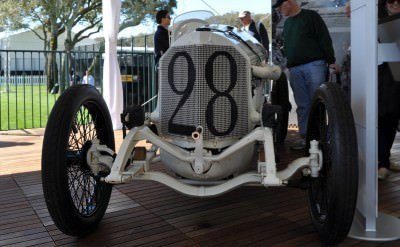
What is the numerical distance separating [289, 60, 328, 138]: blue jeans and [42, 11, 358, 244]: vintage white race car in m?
1.99

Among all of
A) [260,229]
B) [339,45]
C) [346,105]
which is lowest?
[260,229]

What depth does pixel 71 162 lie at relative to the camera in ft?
8.98

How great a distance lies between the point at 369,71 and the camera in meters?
2.69

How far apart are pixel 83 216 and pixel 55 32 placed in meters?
25.4

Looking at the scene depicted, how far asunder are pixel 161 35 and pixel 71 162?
14.1 feet

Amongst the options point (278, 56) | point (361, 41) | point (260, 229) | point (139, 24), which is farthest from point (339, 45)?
point (139, 24)

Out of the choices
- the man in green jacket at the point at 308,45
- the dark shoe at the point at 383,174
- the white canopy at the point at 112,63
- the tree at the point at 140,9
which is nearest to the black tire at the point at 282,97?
the man in green jacket at the point at 308,45

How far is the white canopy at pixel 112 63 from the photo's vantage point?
7039 mm

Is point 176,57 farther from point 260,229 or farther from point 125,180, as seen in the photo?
point 260,229

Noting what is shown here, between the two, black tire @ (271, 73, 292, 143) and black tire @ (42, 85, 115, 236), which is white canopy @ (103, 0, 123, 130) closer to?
black tire @ (271, 73, 292, 143)

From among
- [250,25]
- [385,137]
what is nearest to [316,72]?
[385,137]

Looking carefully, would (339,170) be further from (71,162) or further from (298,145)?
(298,145)

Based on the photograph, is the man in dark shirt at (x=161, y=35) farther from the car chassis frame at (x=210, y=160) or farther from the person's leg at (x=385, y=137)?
the car chassis frame at (x=210, y=160)

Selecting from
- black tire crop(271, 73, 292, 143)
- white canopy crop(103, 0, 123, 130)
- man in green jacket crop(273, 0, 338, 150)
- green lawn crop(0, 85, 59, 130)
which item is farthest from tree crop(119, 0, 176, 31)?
man in green jacket crop(273, 0, 338, 150)
